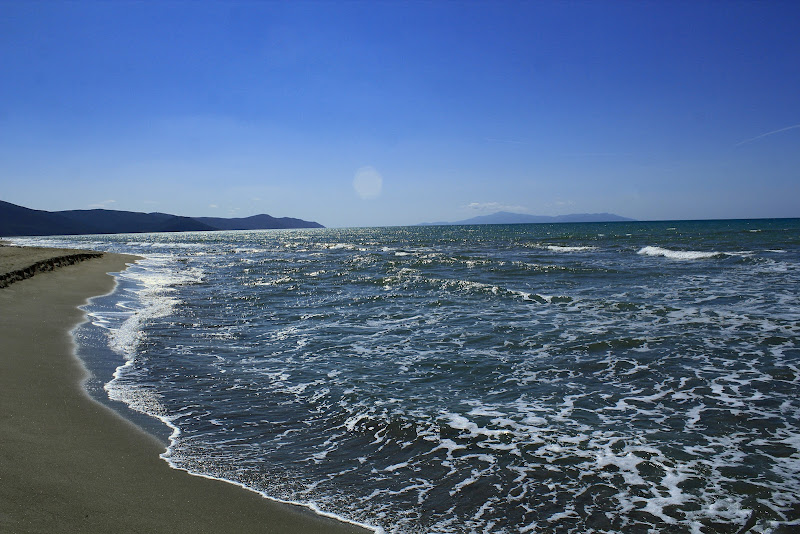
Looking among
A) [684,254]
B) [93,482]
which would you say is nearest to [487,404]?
[93,482]

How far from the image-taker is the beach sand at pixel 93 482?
4.15m

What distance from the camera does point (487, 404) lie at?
758 centimetres

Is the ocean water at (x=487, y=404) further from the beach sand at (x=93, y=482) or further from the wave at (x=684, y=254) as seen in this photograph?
the wave at (x=684, y=254)

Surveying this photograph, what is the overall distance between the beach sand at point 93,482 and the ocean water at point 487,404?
1.11 feet

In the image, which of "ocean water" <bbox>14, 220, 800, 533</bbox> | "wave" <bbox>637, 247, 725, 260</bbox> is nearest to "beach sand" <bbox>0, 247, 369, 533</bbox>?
"ocean water" <bbox>14, 220, 800, 533</bbox>

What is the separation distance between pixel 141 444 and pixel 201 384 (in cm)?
267

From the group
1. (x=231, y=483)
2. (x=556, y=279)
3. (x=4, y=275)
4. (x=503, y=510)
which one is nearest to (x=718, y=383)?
(x=503, y=510)

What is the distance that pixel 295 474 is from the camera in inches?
208

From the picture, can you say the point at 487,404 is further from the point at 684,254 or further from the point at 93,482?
the point at 684,254

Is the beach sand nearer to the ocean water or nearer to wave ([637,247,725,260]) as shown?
the ocean water

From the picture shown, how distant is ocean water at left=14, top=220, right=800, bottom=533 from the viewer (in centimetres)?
479

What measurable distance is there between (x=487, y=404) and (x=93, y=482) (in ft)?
17.4

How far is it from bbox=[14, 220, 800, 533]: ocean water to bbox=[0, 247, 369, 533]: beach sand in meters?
0.34

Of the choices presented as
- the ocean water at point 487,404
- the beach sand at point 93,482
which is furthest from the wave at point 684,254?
the beach sand at point 93,482
